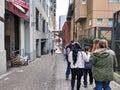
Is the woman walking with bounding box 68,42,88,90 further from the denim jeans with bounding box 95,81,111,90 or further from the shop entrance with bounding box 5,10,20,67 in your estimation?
the shop entrance with bounding box 5,10,20,67

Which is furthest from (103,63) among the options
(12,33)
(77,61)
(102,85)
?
(12,33)

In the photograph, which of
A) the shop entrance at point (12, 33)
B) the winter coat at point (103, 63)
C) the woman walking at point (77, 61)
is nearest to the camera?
the winter coat at point (103, 63)

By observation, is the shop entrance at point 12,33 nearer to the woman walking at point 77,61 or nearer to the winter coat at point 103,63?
the woman walking at point 77,61

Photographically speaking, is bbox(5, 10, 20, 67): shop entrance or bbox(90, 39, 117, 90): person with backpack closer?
bbox(90, 39, 117, 90): person with backpack

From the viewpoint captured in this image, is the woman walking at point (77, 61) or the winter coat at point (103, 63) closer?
the winter coat at point (103, 63)

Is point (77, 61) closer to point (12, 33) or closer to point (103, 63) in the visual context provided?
point (103, 63)

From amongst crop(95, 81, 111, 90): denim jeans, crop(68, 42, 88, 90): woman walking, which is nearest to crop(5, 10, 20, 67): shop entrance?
crop(68, 42, 88, 90): woman walking

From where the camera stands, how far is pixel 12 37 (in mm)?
22438

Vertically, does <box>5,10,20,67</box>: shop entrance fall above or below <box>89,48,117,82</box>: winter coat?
above

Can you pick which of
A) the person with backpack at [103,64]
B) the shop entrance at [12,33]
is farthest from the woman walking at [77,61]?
the shop entrance at [12,33]

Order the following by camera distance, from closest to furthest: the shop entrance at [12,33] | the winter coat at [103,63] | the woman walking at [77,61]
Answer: the winter coat at [103,63], the woman walking at [77,61], the shop entrance at [12,33]

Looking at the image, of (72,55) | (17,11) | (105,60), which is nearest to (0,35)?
(17,11)

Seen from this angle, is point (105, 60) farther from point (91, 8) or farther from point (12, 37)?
point (91, 8)

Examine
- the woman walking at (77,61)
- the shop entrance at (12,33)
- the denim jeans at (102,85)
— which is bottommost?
the denim jeans at (102,85)
